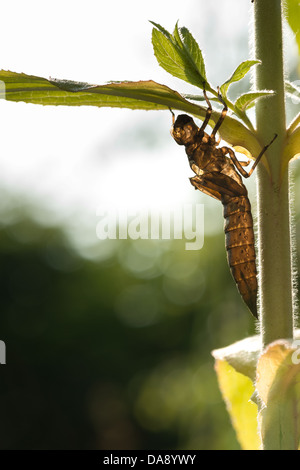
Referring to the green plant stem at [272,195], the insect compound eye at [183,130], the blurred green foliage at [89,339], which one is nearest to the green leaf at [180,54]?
the green plant stem at [272,195]

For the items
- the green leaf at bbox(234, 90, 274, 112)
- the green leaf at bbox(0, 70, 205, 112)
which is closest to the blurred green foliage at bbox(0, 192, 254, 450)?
the green leaf at bbox(0, 70, 205, 112)

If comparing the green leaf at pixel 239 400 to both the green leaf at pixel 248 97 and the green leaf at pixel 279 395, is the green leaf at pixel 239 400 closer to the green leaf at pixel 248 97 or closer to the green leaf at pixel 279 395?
the green leaf at pixel 279 395

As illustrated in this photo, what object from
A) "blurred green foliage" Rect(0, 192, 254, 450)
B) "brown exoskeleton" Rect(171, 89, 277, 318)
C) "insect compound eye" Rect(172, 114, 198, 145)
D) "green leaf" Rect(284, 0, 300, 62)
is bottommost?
"blurred green foliage" Rect(0, 192, 254, 450)

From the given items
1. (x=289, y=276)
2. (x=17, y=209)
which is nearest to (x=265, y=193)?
(x=289, y=276)

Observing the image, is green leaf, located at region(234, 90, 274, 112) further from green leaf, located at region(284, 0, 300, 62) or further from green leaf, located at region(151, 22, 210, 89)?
green leaf, located at region(284, 0, 300, 62)

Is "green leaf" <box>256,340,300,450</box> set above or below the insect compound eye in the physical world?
below

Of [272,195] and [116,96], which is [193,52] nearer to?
[116,96]
